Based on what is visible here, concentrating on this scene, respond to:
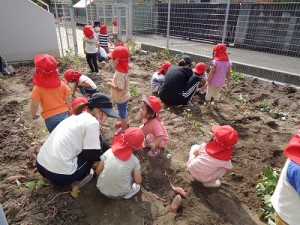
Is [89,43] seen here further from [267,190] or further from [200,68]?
[267,190]

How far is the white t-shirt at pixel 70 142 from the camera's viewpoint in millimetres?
2438

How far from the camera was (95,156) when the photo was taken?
8.36 ft

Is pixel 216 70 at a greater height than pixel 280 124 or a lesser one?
greater

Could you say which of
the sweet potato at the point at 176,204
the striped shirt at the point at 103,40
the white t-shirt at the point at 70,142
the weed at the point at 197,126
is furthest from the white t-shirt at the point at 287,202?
the striped shirt at the point at 103,40

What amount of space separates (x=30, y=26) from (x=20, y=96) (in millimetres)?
3877

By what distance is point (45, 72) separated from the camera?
3.00 metres

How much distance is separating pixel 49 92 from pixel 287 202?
273cm

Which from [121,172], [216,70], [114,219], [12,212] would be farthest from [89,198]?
[216,70]

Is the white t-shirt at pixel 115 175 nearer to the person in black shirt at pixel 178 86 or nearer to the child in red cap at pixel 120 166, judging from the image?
the child in red cap at pixel 120 166

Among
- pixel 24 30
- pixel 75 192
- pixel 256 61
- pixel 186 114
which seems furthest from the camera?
pixel 24 30

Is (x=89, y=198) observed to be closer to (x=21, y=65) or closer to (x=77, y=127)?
(x=77, y=127)

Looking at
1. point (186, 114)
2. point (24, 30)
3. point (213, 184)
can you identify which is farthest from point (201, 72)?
point (24, 30)

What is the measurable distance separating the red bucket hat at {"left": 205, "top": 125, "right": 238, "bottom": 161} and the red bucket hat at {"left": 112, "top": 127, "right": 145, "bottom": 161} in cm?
81

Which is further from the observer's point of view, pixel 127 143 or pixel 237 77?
pixel 237 77
